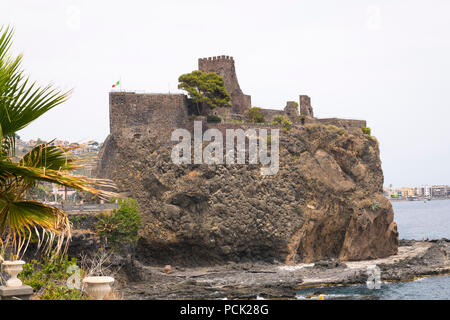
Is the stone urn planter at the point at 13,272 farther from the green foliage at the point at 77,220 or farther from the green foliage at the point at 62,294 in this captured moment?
the green foliage at the point at 77,220

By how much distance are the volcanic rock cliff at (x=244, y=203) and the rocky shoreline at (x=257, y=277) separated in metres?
2.20

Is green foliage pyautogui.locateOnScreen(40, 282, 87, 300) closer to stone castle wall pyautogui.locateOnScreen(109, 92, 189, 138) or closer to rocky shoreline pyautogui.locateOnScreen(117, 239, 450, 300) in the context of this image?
rocky shoreline pyautogui.locateOnScreen(117, 239, 450, 300)

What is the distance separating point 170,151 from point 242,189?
29.4 ft

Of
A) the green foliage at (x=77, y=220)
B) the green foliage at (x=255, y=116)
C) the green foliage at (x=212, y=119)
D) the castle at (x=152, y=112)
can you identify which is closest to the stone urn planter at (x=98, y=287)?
the green foliage at (x=77, y=220)

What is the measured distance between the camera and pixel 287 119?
71.4m

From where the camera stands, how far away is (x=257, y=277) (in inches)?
2280

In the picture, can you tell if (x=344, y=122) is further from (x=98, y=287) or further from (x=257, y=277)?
(x=98, y=287)

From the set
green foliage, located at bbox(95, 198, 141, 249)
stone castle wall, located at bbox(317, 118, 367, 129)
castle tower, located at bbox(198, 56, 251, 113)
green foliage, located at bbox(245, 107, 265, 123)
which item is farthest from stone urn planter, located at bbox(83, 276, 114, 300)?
stone castle wall, located at bbox(317, 118, 367, 129)

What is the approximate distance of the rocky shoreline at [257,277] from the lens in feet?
168

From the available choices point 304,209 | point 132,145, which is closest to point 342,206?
point 304,209

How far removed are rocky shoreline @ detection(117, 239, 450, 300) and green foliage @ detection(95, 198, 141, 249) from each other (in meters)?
3.56

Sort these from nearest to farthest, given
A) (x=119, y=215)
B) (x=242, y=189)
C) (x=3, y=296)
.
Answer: (x=3, y=296), (x=119, y=215), (x=242, y=189)

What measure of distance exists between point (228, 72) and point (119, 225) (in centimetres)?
2728
